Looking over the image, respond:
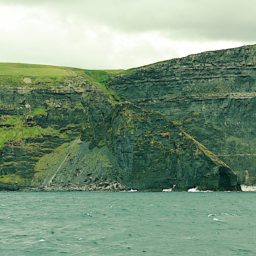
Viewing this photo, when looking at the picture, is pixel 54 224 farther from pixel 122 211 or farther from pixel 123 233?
pixel 122 211

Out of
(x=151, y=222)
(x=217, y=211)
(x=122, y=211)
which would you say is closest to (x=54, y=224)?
(x=151, y=222)

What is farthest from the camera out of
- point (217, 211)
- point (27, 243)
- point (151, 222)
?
point (217, 211)

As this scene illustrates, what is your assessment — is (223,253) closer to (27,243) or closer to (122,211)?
(27,243)

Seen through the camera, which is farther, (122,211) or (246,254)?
(122,211)

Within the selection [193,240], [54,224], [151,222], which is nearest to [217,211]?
[151,222]

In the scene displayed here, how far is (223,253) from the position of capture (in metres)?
86.9

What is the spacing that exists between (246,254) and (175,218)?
49.7 metres

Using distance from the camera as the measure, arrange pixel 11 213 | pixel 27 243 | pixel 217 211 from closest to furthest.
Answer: pixel 27 243, pixel 11 213, pixel 217 211

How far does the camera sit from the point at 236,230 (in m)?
113

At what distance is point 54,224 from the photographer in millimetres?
120750

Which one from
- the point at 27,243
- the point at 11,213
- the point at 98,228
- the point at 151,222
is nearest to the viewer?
the point at 27,243

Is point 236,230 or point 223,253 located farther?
→ point 236,230

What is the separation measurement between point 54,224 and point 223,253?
41.1 m

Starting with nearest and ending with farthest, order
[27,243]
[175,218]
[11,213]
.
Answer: [27,243]
[175,218]
[11,213]
